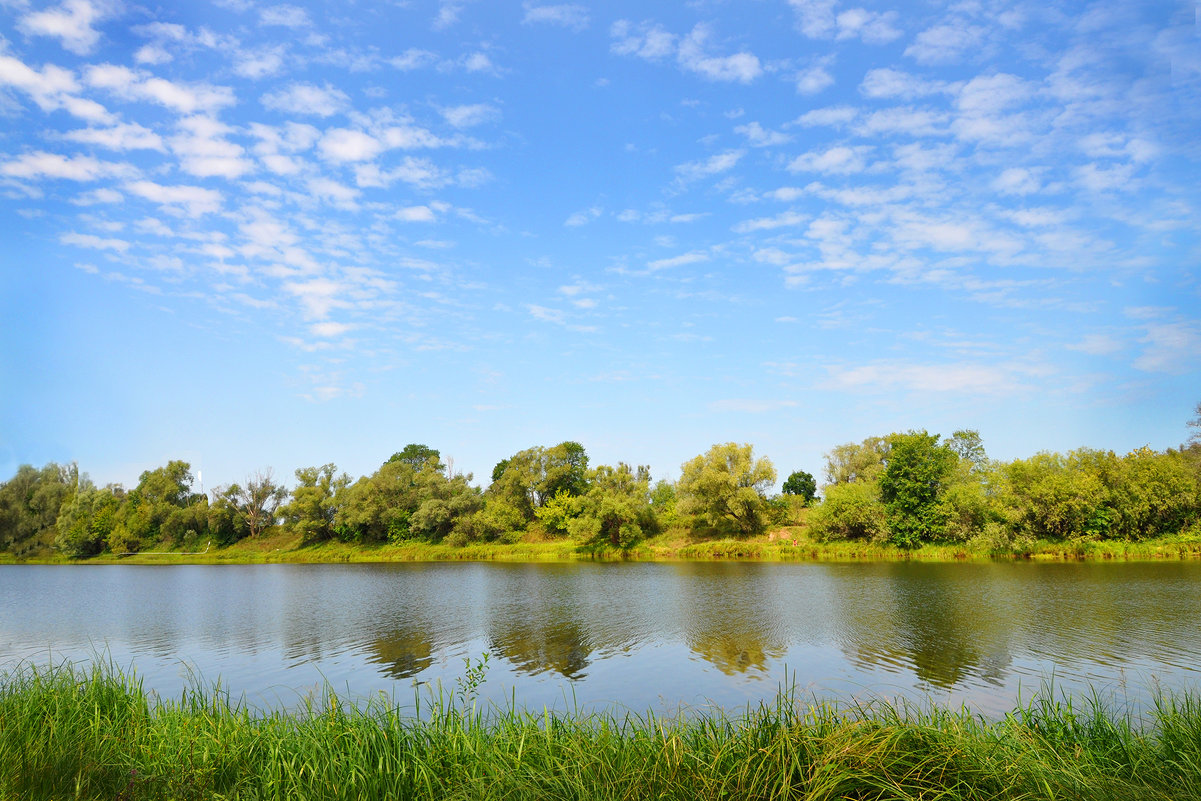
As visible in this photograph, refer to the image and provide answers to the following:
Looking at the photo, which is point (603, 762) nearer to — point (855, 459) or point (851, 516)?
point (851, 516)

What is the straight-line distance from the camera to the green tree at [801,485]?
88250mm

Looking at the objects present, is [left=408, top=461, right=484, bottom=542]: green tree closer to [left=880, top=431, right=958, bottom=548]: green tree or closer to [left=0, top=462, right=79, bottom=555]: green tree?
[left=880, top=431, right=958, bottom=548]: green tree

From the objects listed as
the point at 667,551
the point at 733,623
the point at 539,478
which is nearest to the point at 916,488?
the point at 667,551

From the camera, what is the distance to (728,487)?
6075 cm

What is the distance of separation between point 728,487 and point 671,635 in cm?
3995

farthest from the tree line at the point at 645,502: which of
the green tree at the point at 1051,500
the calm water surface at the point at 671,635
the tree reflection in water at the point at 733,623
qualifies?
the tree reflection in water at the point at 733,623

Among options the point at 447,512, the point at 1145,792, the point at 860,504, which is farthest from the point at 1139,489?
the point at 447,512

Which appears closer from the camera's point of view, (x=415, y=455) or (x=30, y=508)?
(x=30, y=508)

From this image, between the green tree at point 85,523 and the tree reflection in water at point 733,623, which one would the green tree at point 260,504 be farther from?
the tree reflection in water at point 733,623

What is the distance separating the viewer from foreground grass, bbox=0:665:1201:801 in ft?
18.9

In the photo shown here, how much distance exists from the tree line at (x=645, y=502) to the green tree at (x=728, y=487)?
0.15m

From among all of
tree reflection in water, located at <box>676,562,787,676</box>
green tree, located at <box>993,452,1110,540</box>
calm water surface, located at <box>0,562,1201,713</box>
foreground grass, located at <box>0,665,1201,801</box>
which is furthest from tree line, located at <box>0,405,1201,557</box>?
foreground grass, located at <box>0,665,1201,801</box>

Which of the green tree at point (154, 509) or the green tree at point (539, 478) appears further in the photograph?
the green tree at point (154, 509)

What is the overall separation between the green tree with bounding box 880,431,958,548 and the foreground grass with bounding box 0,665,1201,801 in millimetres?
47778
